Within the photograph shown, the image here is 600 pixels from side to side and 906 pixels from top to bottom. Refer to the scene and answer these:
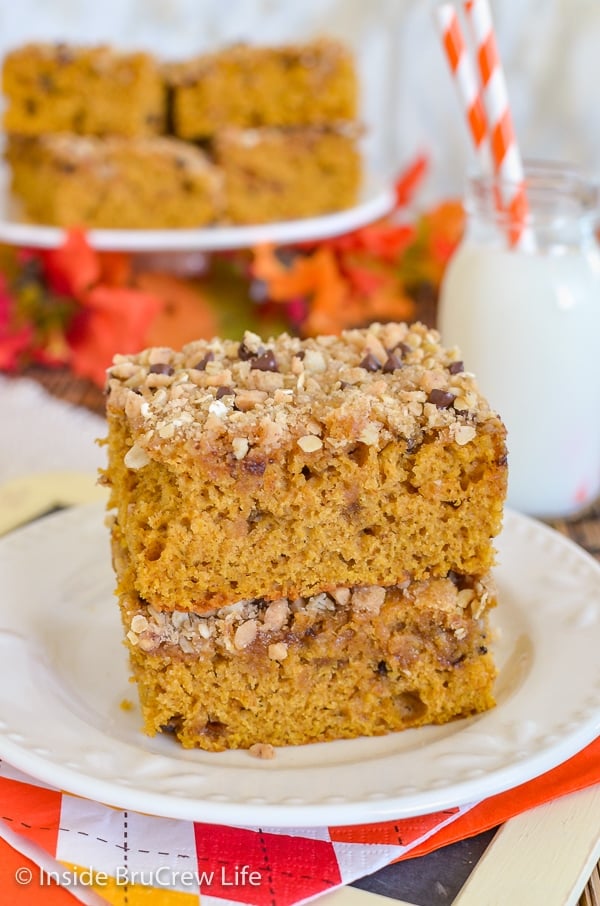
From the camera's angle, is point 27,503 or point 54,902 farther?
point 27,503

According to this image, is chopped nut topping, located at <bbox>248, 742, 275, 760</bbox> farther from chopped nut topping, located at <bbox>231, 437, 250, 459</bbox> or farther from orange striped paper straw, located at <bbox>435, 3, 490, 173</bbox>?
orange striped paper straw, located at <bbox>435, 3, 490, 173</bbox>

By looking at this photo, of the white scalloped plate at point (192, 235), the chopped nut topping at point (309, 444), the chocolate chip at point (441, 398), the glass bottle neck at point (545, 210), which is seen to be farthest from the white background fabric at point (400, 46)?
the chopped nut topping at point (309, 444)

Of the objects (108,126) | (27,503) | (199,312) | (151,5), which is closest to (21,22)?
(151,5)

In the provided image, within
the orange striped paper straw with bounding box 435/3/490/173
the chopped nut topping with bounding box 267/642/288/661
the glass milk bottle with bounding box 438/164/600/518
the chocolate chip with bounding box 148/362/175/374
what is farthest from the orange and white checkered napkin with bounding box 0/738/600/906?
the orange striped paper straw with bounding box 435/3/490/173

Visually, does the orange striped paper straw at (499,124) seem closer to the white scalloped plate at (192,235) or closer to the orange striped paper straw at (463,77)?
the orange striped paper straw at (463,77)

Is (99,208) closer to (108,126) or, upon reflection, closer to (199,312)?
(108,126)

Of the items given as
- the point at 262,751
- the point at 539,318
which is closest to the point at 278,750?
the point at 262,751
